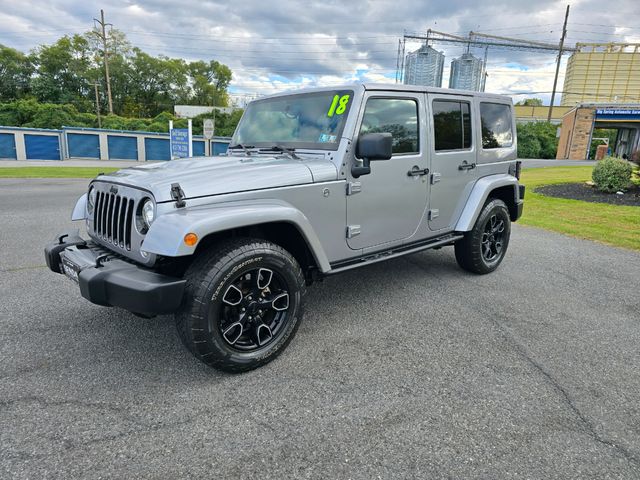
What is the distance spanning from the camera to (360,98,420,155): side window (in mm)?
3455

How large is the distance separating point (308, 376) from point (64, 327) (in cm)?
208

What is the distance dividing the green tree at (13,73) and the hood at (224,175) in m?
75.5

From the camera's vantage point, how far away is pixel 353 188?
3277 millimetres

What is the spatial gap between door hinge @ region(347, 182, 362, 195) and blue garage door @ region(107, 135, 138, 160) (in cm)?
3656

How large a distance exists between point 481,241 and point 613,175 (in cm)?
945

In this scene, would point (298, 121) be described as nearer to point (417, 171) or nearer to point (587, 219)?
point (417, 171)

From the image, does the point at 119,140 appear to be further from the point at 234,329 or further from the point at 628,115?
the point at 628,115

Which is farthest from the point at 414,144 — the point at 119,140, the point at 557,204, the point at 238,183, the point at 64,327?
the point at 119,140

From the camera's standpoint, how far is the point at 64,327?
338 centimetres

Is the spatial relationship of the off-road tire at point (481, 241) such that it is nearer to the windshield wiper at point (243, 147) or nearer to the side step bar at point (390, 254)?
the side step bar at point (390, 254)

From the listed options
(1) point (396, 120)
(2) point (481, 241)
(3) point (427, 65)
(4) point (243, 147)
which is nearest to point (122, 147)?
(3) point (427, 65)

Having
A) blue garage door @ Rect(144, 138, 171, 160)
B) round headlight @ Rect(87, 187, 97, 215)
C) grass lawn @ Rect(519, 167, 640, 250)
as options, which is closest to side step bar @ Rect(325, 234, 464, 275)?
round headlight @ Rect(87, 187, 97, 215)

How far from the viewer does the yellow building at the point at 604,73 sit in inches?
2931

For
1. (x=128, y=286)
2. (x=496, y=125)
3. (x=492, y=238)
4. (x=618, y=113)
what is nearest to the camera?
(x=128, y=286)
